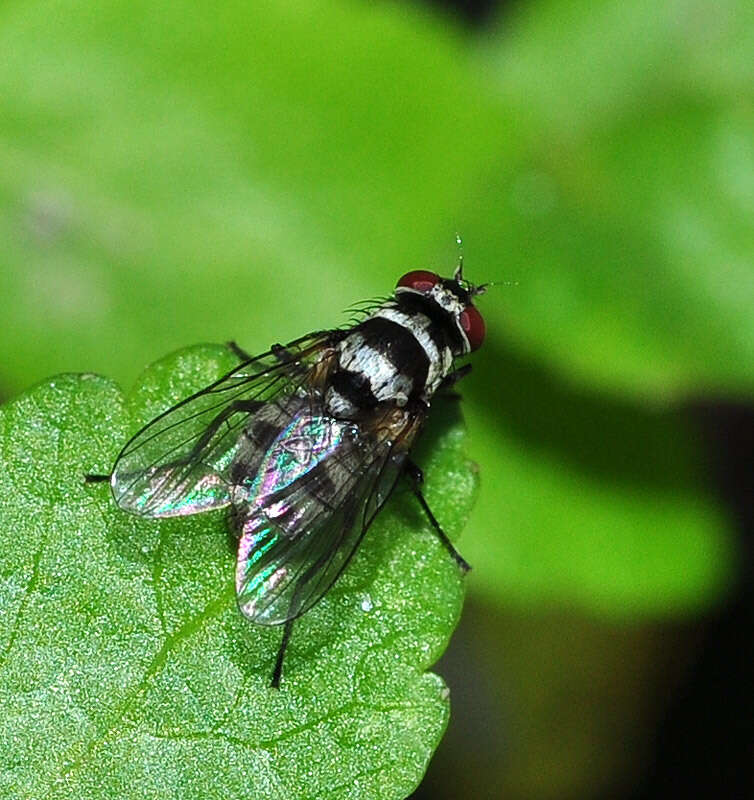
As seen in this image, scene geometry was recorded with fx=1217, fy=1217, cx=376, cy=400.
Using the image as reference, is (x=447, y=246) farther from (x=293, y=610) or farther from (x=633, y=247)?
(x=293, y=610)

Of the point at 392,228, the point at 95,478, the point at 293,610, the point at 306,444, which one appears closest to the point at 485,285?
the point at 392,228

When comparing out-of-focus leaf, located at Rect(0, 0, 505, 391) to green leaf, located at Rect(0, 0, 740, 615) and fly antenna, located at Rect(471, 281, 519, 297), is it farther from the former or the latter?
fly antenna, located at Rect(471, 281, 519, 297)

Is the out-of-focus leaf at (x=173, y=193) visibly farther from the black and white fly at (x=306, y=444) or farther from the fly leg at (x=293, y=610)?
the fly leg at (x=293, y=610)

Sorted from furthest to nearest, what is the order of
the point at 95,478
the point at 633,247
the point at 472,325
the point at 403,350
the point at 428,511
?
1. the point at 633,247
2. the point at 472,325
3. the point at 403,350
4. the point at 428,511
5. the point at 95,478

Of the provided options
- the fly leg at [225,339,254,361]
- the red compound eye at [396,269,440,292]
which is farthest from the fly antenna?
the fly leg at [225,339,254,361]

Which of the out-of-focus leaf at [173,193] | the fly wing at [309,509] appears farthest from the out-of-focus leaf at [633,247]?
the fly wing at [309,509]
